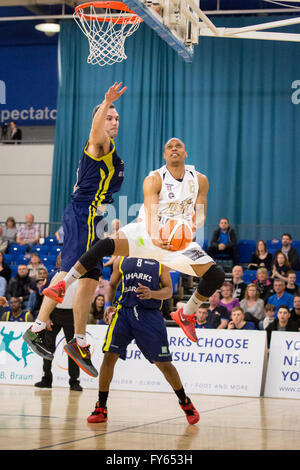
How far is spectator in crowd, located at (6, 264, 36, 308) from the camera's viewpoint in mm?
15875

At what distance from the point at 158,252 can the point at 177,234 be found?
27cm

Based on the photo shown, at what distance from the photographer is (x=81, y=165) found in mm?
7457

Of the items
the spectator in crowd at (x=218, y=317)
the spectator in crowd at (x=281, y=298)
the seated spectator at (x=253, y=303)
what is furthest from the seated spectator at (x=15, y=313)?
the spectator in crowd at (x=281, y=298)

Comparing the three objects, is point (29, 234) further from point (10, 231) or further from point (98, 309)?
point (98, 309)

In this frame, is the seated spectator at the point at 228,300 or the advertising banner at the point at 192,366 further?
the seated spectator at the point at 228,300

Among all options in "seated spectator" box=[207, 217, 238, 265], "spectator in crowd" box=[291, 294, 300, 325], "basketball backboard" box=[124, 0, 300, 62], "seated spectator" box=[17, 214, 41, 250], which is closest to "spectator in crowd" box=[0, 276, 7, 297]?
"seated spectator" box=[17, 214, 41, 250]

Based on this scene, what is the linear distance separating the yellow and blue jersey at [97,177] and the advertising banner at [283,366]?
5.53 meters

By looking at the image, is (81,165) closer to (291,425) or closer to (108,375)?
(108,375)

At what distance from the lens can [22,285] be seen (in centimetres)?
1598

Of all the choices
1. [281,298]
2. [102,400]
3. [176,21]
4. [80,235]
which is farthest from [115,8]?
[281,298]

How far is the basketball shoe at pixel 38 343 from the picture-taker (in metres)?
7.23

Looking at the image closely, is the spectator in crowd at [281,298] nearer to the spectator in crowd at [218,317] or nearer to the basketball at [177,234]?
the spectator in crowd at [218,317]

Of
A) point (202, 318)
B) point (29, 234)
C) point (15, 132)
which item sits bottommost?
point (202, 318)
